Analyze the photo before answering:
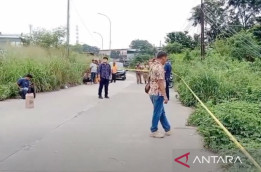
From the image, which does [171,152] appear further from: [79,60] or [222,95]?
[79,60]

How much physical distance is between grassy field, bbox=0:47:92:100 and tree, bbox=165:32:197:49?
23.0 m

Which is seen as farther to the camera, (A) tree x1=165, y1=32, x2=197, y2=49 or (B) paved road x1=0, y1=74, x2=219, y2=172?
(A) tree x1=165, y1=32, x2=197, y2=49

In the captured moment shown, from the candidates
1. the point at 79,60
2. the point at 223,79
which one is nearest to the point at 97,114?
the point at 223,79

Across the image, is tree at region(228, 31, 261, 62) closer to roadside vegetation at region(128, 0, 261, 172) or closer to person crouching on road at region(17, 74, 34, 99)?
roadside vegetation at region(128, 0, 261, 172)

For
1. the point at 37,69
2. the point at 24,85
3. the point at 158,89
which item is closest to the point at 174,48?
the point at 37,69

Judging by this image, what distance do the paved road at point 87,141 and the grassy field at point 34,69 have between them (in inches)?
173

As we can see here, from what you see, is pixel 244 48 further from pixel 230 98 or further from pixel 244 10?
pixel 244 10

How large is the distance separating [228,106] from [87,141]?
10.6 feet

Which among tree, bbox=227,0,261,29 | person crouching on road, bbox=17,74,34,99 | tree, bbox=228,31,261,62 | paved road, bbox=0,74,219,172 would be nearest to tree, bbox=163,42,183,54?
tree, bbox=227,0,261,29

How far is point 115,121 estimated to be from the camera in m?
9.27

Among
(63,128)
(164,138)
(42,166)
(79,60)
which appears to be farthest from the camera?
(79,60)

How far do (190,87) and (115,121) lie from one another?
4.18 m

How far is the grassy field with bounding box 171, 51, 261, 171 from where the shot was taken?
6340 mm

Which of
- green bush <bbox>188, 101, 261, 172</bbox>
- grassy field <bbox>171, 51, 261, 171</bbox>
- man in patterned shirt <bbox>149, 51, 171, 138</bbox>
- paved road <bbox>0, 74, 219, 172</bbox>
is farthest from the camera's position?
man in patterned shirt <bbox>149, 51, 171, 138</bbox>
